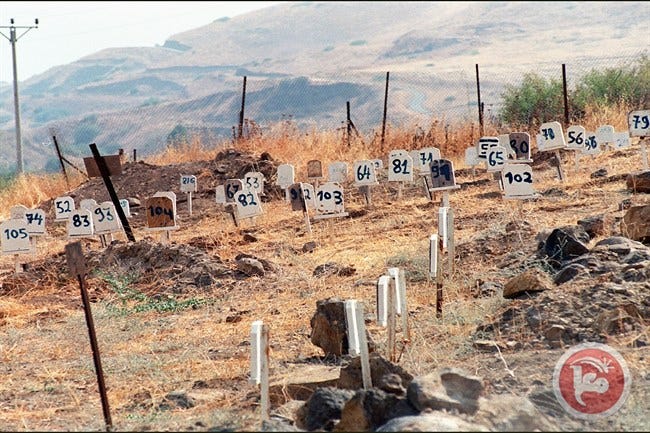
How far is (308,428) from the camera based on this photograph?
7234mm

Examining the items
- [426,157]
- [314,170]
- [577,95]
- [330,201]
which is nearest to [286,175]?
[314,170]

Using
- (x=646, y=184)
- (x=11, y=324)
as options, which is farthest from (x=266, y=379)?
(x=646, y=184)

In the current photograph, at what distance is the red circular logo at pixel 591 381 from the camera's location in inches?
302

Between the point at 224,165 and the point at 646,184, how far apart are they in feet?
37.5

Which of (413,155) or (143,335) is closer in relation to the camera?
(143,335)

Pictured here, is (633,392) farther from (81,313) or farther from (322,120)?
(322,120)

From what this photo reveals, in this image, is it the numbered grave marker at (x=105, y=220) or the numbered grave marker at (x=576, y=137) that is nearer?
the numbered grave marker at (x=105, y=220)

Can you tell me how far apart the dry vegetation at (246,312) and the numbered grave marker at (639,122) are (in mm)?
975

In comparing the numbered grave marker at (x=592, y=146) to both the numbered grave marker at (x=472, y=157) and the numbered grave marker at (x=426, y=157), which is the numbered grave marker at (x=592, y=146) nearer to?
the numbered grave marker at (x=472, y=157)

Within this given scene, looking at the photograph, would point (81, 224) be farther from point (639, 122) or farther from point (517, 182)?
point (639, 122)

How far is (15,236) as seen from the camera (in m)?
16.2

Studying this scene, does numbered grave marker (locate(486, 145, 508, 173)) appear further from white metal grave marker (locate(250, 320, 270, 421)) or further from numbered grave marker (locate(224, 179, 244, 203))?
white metal grave marker (locate(250, 320, 270, 421))

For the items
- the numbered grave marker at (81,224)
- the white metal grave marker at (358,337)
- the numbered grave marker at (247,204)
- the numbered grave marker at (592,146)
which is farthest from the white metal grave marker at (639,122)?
the white metal grave marker at (358,337)

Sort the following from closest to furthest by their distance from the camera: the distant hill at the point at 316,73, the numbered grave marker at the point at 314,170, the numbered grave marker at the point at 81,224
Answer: the numbered grave marker at the point at 81,224 → the numbered grave marker at the point at 314,170 → the distant hill at the point at 316,73
